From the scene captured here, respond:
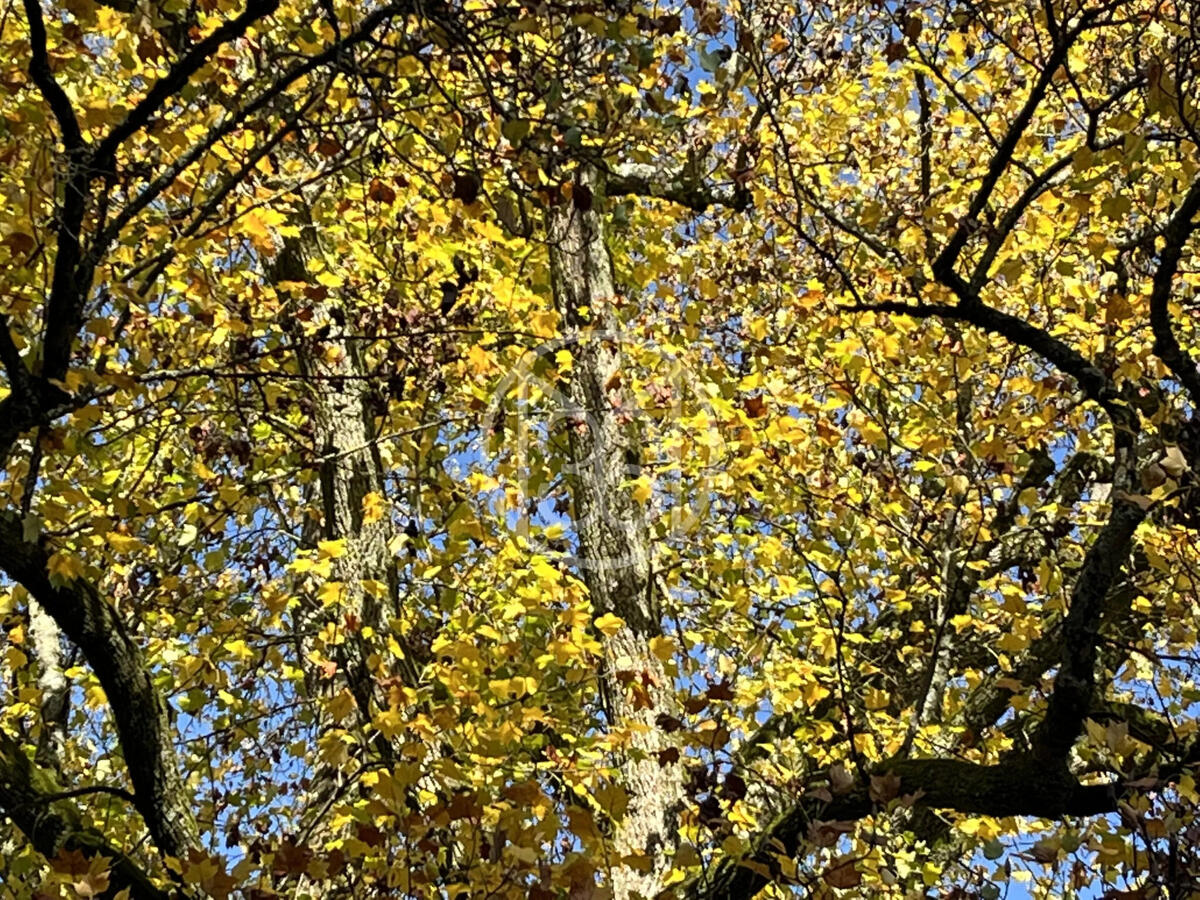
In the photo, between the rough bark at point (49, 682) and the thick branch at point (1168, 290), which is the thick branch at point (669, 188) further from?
the rough bark at point (49, 682)

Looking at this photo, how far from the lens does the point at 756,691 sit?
22.7ft

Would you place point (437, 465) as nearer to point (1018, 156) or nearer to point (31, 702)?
point (31, 702)

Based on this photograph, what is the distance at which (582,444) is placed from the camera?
6.54 m

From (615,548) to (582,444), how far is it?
2.48 feet

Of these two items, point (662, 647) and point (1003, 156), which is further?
point (662, 647)

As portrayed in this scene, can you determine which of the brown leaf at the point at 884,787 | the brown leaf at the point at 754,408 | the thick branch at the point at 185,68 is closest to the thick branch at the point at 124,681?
the thick branch at the point at 185,68

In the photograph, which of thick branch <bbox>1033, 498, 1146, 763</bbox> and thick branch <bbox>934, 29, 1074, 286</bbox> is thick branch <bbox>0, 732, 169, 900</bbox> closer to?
thick branch <bbox>1033, 498, 1146, 763</bbox>

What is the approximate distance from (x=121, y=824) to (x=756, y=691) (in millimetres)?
4442

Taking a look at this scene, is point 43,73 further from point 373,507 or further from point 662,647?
point 662,647

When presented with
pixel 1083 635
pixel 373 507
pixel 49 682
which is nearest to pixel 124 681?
pixel 373 507

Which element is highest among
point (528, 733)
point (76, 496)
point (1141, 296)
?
point (1141, 296)

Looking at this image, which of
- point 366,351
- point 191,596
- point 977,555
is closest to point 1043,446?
point 977,555

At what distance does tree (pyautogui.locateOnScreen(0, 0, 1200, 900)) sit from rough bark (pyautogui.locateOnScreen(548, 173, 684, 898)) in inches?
1.1

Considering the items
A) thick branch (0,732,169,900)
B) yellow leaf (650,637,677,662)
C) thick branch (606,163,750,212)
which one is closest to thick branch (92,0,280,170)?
thick branch (0,732,169,900)
